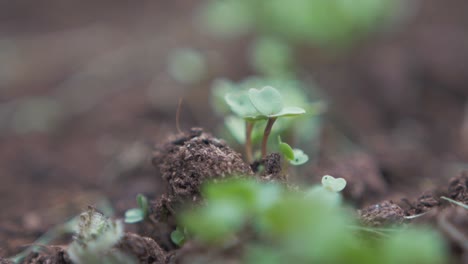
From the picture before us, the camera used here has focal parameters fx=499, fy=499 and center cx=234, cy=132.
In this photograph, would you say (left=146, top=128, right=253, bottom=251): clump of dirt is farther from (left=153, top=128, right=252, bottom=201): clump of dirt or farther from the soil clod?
the soil clod

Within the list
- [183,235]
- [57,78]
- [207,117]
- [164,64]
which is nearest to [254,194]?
[183,235]

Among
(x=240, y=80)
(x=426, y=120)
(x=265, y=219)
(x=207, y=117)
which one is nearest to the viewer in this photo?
(x=265, y=219)

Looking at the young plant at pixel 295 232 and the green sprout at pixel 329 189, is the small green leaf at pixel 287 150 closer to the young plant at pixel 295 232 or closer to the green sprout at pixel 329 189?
the green sprout at pixel 329 189

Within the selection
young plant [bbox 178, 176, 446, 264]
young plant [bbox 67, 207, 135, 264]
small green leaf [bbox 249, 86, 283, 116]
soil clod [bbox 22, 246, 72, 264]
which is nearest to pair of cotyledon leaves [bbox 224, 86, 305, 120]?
small green leaf [bbox 249, 86, 283, 116]

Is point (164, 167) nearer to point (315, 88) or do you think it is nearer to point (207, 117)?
point (207, 117)

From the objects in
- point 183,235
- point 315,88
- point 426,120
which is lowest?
point 183,235

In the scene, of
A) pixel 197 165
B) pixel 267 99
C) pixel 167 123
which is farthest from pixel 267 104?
pixel 167 123

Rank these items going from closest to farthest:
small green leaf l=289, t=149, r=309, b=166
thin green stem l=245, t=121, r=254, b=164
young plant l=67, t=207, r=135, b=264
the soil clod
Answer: young plant l=67, t=207, r=135, b=264 → the soil clod → small green leaf l=289, t=149, r=309, b=166 → thin green stem l=245, t=121, r=254, b=164
